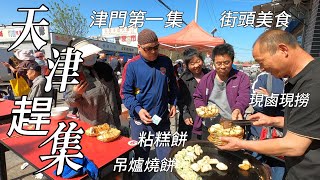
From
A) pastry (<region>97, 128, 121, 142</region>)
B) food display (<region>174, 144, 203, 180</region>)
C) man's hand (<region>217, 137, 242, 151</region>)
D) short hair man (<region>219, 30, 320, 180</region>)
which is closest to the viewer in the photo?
short hair man (<region>219, 30, 320, 180</region>)

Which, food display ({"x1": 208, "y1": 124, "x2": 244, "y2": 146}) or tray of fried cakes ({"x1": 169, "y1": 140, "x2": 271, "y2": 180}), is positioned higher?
food display ({"x1": 208, "y1": 124, "x2": 244, "y2": 146})

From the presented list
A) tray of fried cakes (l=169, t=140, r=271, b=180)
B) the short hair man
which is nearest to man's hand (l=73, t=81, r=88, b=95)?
tray of fried cakes (l=169, t=140, r=271, b=180)

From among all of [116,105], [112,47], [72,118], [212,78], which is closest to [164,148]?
[116,105]

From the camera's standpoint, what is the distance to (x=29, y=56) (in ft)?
13.4

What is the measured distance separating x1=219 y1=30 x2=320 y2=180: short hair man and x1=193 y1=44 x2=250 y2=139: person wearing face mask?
88 centimetres

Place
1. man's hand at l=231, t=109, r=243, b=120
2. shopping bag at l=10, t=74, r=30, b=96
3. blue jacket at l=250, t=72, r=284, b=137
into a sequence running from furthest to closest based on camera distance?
1. shopping bag at l=10, t=74, r=30, b=96
2. blue jacket at l=250, t=72, r=284, b=137
3. man's hand at l=231, t=109, r=243, b=120

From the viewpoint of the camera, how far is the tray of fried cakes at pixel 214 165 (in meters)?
1.61

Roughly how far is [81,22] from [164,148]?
19.0 meters

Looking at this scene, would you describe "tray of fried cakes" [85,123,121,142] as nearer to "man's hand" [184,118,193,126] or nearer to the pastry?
the pastry

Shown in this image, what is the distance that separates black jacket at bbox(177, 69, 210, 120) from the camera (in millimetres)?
3154

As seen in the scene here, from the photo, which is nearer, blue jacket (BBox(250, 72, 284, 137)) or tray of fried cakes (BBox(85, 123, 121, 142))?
tray of fried cakes (BBox(85, 123, 121, 142))

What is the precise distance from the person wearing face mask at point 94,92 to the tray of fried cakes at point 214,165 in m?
0.97

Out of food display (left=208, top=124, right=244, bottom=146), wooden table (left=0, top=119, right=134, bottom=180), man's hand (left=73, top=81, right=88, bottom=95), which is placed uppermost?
man's hand (left=73, top=81, right=88, bottom=95)

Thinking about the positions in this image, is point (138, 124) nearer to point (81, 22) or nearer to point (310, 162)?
point (310, 162)
